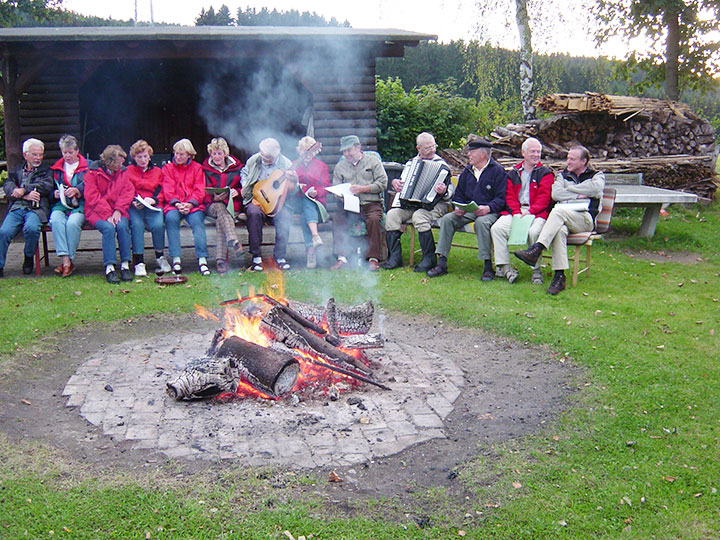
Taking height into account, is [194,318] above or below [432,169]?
below

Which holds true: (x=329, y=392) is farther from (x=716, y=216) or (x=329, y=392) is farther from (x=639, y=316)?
(x=716, y=216)

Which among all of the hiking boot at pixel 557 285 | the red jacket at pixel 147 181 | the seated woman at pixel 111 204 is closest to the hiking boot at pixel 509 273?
the hiking boot at pixel 557 285

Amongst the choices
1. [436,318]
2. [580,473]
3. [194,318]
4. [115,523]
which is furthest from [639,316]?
[115,523]

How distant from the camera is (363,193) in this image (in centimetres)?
830

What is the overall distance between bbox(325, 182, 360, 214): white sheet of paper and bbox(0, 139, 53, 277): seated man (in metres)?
3.32

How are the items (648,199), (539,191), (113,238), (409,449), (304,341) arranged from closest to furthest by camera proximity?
1. (409,449)
2. (304,341)
3. (539,191)
4. (113,238)
5. (648,199)

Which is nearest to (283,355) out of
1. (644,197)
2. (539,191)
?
(539,191)

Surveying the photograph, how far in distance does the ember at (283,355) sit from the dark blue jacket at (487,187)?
293cm

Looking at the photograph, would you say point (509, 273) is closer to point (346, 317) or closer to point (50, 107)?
point (346, 317)

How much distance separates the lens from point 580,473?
11.0 ft

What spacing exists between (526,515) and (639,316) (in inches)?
136

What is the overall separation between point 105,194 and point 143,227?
56cm

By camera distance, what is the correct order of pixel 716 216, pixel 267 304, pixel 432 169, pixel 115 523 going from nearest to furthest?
pixel 115 523 < pixel 267 304 < pixel 432 169 < pixel 716 216

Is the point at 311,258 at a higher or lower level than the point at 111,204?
lower
